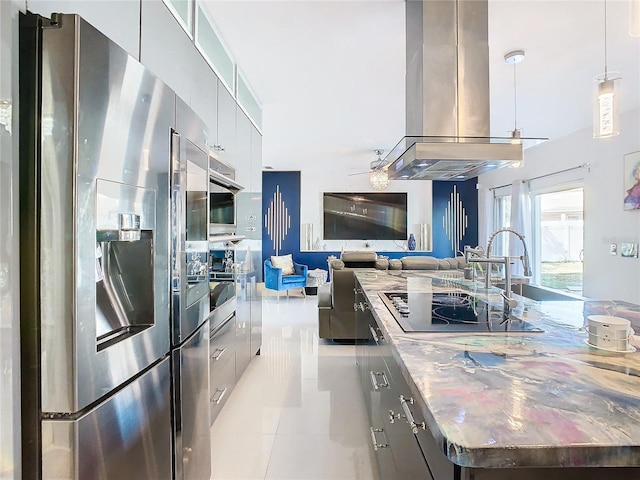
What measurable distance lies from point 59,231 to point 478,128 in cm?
223

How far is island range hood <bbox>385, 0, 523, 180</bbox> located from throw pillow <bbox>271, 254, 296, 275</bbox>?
5251mm

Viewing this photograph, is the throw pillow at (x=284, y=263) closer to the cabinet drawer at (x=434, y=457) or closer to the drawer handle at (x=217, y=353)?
the drawer handle at (x=217, y=353)

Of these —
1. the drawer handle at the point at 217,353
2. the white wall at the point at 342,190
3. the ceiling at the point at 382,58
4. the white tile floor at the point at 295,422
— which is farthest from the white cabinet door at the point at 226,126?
the white wall at the point at 342,190

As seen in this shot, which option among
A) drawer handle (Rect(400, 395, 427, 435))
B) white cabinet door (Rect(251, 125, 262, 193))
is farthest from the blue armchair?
drawer handle (Rect(400, 395, 427, 435))

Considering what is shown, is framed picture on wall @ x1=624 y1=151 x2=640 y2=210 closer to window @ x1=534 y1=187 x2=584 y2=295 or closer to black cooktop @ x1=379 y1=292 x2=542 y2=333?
window @ x1=534 y1=187 x2=584 y2=295

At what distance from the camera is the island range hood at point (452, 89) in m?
2.10

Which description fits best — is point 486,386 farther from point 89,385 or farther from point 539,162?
point 539,162

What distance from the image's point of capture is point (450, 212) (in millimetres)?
7574

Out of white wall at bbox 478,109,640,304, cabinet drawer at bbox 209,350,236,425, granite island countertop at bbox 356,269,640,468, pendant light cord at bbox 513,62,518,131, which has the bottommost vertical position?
cabinet drawer at bbox 209,350,236,425

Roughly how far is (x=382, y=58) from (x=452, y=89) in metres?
0.86

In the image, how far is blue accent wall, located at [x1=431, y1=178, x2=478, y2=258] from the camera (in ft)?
24.8

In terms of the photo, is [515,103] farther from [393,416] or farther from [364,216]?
[364,216]

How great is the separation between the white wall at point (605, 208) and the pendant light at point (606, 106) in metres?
2.87

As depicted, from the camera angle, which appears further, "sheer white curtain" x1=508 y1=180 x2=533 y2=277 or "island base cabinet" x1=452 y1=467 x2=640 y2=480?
"sheer white curtain" x1=508 y1=180 x2=533 y2=277
